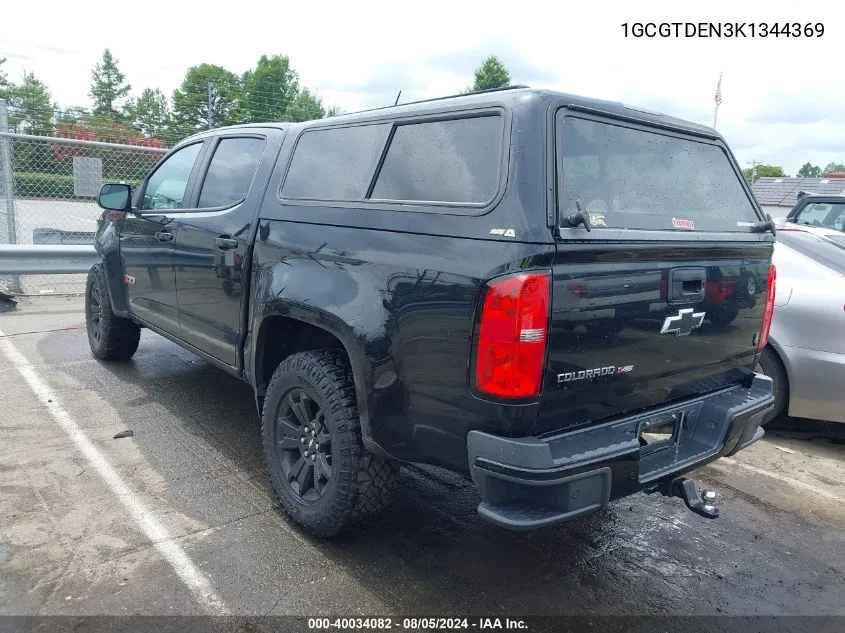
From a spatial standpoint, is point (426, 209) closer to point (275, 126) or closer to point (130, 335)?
point (275, 126)

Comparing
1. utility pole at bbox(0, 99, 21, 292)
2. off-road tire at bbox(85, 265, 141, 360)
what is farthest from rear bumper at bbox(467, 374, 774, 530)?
utility pole at bbox(0, 99, 21, 292)

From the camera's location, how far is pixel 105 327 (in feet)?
18.3

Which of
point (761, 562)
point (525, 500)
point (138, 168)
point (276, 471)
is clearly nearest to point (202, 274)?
point (276, 471)

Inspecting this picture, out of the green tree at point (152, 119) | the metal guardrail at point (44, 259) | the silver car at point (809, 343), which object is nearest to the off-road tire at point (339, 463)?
the silver car at point (809, 343)

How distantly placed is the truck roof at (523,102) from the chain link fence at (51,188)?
20.2 feet

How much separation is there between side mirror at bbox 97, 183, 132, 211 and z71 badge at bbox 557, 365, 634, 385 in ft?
12.4

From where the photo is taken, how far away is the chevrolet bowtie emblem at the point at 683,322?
2678 millimetres

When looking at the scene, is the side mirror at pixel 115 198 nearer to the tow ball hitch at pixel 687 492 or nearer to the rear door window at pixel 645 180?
the rear door window at pixel 645 180

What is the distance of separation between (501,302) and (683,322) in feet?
2.98

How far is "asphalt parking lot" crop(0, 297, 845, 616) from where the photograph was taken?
2779mm

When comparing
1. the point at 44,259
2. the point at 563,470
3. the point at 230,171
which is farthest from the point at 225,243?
the point at 44,259

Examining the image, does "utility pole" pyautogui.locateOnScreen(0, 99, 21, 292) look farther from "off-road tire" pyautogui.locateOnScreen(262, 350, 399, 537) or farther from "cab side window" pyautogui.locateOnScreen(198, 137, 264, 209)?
"off-road tire" pyautogui.locateOnScreen(262, 350, 399, 537)

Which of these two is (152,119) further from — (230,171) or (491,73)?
(491,73)

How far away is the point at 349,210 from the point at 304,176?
544 mm
